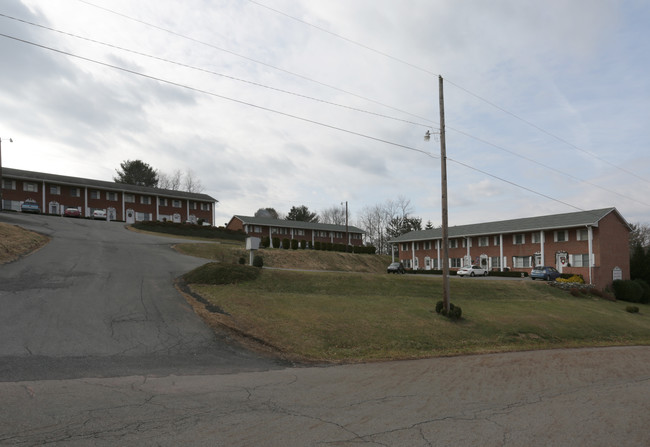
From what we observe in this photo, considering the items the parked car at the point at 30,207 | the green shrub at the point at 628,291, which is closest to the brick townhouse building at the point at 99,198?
the parked car at the point at 30,207

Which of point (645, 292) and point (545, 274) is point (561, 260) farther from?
point (645, 292)

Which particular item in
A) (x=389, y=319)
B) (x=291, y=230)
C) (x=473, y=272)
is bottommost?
(x=473, y=272)

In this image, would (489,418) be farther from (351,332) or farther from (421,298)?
(421,298)

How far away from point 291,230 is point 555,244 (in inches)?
1796

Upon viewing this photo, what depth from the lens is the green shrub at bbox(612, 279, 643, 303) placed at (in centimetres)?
4266

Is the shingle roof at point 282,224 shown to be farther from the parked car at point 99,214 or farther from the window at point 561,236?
the window at point 561,236

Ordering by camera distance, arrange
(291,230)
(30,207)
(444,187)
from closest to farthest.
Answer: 1. (444,187)
2. (30,207)
3. (291,230)

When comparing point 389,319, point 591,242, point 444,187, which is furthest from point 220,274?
point 591,242

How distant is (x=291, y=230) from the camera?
79.6 m

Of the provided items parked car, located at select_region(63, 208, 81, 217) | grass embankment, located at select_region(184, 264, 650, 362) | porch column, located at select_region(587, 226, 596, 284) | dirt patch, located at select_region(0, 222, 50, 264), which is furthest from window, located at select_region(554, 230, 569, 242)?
parked car, located at select_region(63, 208, 81, 217)

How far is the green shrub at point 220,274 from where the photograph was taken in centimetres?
2021

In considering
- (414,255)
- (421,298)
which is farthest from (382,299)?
(414,255)

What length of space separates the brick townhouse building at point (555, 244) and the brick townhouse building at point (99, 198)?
40.9 meters

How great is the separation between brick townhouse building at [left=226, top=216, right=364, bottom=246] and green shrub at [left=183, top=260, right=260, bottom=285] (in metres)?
47.9
